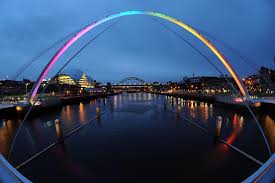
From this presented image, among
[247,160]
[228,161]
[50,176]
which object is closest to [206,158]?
[228,161]

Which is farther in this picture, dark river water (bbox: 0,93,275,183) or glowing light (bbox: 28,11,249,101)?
glowing light (bbox: 28,11,249,101)

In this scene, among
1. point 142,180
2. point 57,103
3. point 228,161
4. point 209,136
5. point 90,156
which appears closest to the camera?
point 142,180

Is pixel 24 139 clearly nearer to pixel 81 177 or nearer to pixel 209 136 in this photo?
pixel 81 177

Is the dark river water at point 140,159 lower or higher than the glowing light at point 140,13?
lower

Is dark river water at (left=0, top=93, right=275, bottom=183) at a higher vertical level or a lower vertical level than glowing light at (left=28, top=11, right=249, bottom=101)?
lower

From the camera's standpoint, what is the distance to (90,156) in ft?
33.8

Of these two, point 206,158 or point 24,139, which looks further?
point 24,139

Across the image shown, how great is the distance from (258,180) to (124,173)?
20.0 ft

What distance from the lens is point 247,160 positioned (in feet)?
30.4

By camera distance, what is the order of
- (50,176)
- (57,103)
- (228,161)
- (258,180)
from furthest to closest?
(57,103) < (228,161) < (50,176) < (258,180)

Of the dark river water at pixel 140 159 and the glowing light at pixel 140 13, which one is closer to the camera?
the dark river water at pixel 140 159

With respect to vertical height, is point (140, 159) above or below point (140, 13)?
below

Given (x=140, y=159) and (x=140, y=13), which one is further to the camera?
(x=140, y=13)

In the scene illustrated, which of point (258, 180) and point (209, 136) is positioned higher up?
point (258, 180)
